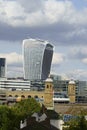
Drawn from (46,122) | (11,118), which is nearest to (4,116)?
(11,118)

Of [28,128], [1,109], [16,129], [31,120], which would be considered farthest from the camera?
[1,109]

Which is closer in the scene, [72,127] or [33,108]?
[72,127]

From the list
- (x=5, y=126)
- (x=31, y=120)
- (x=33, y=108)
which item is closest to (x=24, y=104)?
(x=33, y=108)

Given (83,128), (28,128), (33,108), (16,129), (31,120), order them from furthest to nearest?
(33,108) → (16,129) → (31,120) → (28,128) → (83,128)

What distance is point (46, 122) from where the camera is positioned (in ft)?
320

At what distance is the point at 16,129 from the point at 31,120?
34.6 ft

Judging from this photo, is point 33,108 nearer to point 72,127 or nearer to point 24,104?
point 24,104

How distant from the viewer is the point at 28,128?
84.2 m

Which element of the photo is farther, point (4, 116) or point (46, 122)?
point (4, 116)

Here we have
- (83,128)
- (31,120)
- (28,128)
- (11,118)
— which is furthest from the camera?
(11,118)

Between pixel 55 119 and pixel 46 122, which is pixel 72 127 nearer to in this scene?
pixel 46 122

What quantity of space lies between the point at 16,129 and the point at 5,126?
3120 millimetres

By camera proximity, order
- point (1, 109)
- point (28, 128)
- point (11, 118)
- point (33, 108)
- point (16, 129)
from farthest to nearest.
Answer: point (33, 108) < point (1, 109) < point (11, 118) < point (16, 129) < point (28, 128)

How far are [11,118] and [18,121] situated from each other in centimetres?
178
